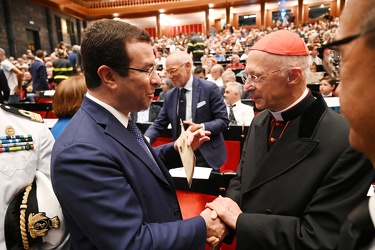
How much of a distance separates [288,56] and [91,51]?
3.32 feet

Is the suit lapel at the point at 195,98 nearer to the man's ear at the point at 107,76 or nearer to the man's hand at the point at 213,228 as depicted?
the man's hand at the point at 213,228

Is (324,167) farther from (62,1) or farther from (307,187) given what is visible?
(62,1)

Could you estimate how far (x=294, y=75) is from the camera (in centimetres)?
154

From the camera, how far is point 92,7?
24.1 metres

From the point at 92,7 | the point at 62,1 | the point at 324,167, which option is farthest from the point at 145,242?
the point at 92,7

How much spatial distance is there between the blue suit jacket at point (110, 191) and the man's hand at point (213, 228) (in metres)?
→ 0.10

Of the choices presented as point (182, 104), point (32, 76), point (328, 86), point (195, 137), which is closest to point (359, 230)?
point (195, 137)

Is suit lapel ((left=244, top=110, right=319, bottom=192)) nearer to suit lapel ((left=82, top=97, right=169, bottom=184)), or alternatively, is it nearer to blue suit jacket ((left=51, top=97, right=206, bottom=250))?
blue suit jacket ((left=51, top=97, right=206, bottom=250))

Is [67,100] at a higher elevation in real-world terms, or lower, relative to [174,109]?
higher

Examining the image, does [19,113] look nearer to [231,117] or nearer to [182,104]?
[182,104]

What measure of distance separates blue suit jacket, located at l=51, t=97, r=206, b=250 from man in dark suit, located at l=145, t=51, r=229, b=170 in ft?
5.82

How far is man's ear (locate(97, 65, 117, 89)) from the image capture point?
1240mm

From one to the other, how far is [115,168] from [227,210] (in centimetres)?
65

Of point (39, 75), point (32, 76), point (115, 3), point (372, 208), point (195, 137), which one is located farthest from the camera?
point (115, 3)
